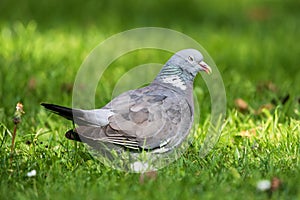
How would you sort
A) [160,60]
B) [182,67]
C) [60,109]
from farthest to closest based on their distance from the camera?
[160,60] < [182,67] < [60,109]

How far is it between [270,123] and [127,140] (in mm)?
1314

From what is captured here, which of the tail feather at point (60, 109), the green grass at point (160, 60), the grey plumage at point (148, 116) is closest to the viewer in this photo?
the green grass at point (160, 60)

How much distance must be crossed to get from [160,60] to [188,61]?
247cm

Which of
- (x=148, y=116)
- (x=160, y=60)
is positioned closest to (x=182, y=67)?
(x=148, y=116)

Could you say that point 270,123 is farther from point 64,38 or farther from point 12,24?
point 12,24

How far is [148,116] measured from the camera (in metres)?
3.68

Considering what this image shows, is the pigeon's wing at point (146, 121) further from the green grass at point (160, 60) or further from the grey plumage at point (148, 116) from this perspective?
the green grass at point (160, 60)

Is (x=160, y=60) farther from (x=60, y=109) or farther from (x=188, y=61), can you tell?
(x=60, y=109)

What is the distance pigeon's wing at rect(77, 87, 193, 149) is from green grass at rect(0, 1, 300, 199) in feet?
0.56

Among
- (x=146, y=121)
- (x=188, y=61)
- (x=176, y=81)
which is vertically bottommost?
(x=146, y=121)

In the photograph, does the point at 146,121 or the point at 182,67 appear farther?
the point at 182,67

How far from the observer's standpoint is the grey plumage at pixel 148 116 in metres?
3.55

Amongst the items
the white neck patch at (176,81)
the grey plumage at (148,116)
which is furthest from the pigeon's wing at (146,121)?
the white neck patch at (176,81)

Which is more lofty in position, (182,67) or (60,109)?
(182,67)
